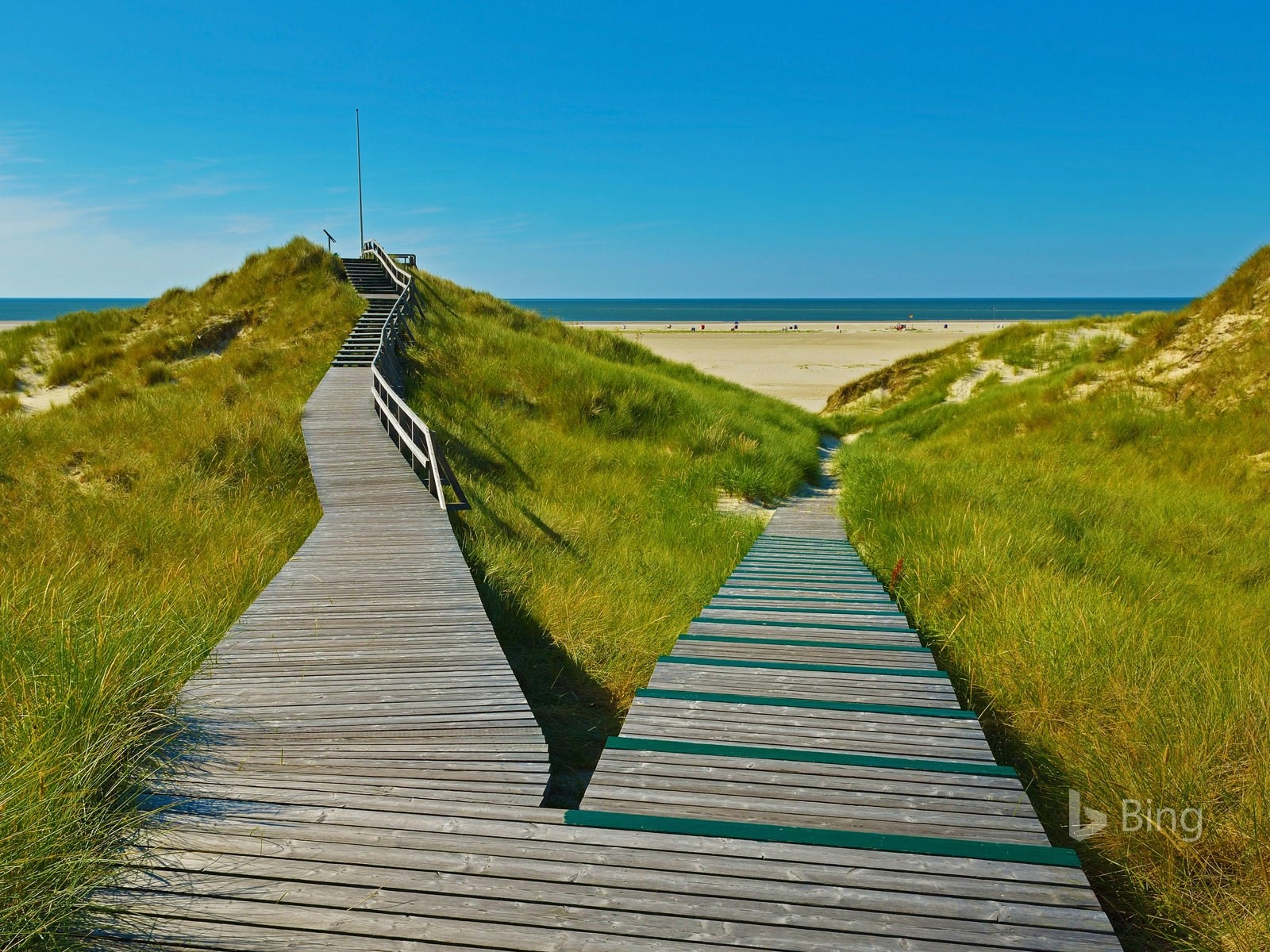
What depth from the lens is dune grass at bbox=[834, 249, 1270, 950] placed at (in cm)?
325

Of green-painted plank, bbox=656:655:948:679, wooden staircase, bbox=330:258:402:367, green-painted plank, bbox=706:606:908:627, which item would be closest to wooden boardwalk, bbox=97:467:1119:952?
green-painted plank, bbox=656:655:948:679

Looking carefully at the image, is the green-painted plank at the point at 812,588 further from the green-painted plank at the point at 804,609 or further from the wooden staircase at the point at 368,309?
the wooden staircase at the point at 368,309

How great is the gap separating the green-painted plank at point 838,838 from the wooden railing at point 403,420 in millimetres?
6623

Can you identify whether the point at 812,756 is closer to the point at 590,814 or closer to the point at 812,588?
the point at 590,814

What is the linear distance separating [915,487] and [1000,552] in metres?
2.96

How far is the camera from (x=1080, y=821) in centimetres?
361

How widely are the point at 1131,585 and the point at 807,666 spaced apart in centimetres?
369

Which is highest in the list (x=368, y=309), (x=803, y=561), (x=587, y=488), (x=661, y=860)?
(x=368, y=309)

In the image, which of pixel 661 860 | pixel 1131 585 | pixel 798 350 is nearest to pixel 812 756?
pixel 661 860

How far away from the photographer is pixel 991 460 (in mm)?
13289

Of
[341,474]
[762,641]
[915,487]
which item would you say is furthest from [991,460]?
[341,474]

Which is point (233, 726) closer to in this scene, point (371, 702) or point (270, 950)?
point (371, 702)

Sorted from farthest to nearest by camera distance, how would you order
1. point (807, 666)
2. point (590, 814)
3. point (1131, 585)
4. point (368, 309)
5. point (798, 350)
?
1. point (798, 350)
2. point (368, 309)
3. point (1131, 585)
4. point (807, 666)
5. point (590, 814)

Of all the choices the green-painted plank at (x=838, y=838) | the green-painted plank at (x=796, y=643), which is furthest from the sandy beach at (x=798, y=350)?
the green-painted plank at (x=838, y=838)
